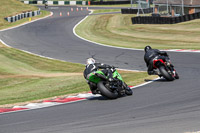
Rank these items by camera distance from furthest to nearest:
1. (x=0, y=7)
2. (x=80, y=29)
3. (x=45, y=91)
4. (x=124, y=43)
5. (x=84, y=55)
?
1. (x=0, y=7)
2. (x=80, y=29)
3. (x=124, y=43)
4. (x=84, y=55)
5. (x=45, y=91)

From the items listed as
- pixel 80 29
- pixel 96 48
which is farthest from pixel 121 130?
pixel 80 29

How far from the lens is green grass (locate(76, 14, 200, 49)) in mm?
32031

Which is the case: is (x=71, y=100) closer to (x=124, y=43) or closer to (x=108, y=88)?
(x=108, y=88)

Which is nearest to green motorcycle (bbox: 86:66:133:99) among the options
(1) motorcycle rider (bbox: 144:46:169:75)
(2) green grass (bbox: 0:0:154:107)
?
(2) green grass (bbox: 0:0:154:107)

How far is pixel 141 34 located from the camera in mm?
38375

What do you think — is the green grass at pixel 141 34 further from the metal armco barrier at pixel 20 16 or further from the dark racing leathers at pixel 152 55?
the dark racing leathers at pixel 152 55

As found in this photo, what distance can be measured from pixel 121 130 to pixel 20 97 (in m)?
7.12

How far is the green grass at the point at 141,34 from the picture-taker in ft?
105

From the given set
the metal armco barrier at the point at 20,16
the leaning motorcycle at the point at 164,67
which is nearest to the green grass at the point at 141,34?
the metal armco barrier at the point at 20,16

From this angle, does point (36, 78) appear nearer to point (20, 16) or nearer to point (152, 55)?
point (152, 55)

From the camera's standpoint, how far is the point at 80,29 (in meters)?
44.2

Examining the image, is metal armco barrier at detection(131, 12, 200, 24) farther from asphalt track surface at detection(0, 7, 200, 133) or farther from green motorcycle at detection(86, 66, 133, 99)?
green motorcycle at detection(86, 66, 133, 99)

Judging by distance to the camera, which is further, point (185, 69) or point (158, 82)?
point (185, 69)

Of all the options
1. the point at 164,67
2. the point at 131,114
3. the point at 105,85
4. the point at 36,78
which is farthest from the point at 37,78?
the point at 131,114
